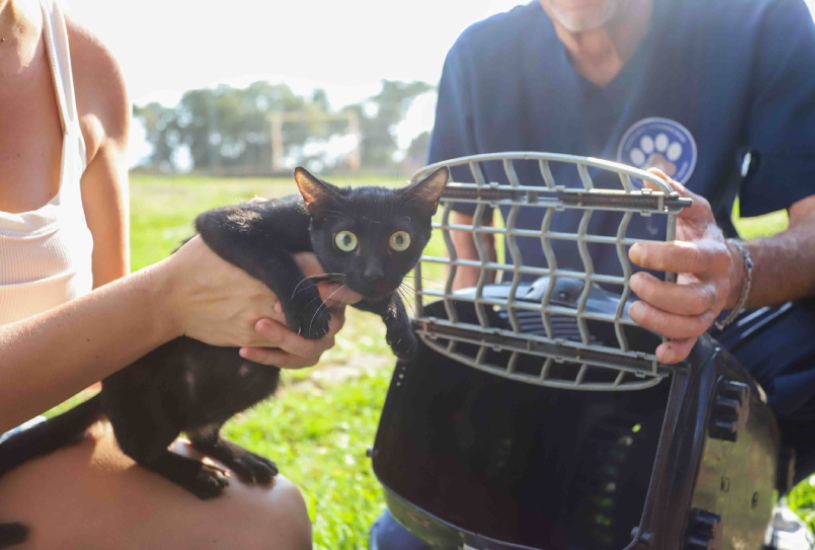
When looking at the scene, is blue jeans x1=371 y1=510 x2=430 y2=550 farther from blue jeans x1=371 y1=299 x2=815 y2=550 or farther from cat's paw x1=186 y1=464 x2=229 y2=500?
cat's paw x1=186 y1=464 x2=229 y2=500

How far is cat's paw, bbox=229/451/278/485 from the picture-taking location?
124cm

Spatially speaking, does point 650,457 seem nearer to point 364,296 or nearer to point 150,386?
point 364,296

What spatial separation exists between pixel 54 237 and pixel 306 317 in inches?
18.3

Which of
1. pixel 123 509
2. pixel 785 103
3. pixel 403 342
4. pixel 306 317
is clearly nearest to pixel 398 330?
pixel 403 342

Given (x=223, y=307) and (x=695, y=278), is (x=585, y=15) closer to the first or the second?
(x=695, y=278)

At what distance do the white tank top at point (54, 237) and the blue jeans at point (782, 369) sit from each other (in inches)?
29.9

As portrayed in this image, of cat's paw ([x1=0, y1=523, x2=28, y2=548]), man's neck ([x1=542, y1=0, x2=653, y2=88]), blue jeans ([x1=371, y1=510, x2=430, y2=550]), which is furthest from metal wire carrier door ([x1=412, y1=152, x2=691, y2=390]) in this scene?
cat's paw ([x1=0, y1=523, x2=28, y2=548])

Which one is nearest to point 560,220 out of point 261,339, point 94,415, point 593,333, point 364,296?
point 593,333

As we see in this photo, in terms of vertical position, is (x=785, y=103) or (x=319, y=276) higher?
(x=785, y=103)

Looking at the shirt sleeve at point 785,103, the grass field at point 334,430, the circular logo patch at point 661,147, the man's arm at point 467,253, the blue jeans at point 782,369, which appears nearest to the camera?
the blue jeans at point 782,369

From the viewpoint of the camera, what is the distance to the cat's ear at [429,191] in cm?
107

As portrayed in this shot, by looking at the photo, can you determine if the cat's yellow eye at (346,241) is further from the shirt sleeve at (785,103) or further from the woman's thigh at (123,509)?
the shirt sleeve at (785,103)

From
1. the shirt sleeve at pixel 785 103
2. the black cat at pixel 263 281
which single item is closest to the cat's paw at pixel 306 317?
the black cat at pixel 263 281

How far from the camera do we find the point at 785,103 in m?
1.35
